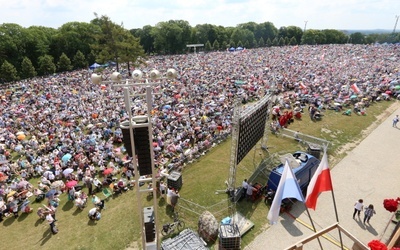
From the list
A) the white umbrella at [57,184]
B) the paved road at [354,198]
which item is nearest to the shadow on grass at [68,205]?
the white umbrella at [57,184]

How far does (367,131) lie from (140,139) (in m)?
22.9

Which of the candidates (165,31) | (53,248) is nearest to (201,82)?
(53,248)

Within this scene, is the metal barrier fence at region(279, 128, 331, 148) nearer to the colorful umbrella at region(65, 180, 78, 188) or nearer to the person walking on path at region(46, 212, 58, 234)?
the colorful umbrella at region(65, 180, 78, 188)

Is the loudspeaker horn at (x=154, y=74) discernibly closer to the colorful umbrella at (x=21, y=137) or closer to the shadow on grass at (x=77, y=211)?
the shadow on grass at (x=77, y=211)

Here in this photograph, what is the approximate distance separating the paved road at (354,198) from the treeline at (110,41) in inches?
1347

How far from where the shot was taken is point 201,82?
37594mm

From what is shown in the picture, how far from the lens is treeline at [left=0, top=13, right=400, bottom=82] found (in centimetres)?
4075

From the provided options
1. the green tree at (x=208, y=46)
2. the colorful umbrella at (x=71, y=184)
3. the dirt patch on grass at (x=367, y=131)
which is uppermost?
the green tree at (x=208, y=46)

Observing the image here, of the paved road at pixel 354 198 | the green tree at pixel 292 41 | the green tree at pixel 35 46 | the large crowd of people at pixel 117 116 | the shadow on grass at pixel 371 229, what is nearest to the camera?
the paved road at pixel 354 198

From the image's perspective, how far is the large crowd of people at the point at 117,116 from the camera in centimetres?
1720

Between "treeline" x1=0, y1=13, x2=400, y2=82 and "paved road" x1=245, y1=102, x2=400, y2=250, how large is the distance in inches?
1347

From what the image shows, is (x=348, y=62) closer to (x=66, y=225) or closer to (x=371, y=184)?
(x=371, y=184)

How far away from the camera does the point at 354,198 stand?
14.4 m

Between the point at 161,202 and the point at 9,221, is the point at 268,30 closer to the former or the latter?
the point at 161,202
